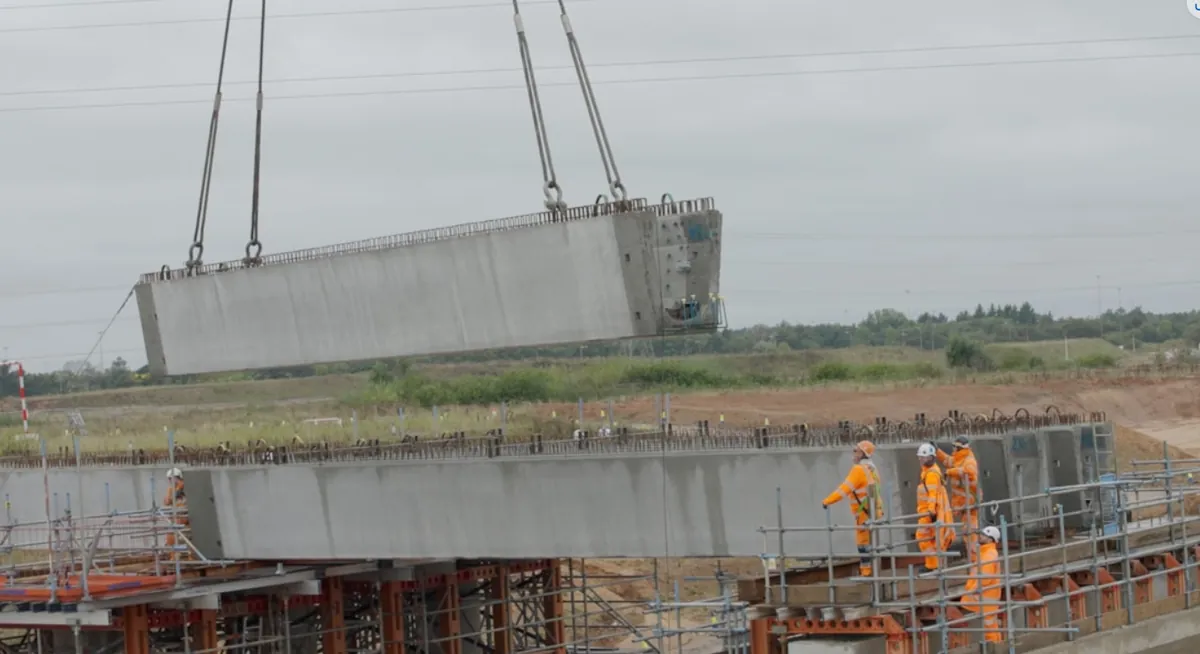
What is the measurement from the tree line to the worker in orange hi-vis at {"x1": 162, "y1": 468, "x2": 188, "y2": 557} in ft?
9.48

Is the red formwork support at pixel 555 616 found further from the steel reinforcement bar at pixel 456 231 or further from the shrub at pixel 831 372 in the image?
the shrub at pixel 831 372

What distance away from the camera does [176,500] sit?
94.7ft

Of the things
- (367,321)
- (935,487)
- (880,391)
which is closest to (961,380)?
(880,391)

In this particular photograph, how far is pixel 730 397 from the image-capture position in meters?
53.1

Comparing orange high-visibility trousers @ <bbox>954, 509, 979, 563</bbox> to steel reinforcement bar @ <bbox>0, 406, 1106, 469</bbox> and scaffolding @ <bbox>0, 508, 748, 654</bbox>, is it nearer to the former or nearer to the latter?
steel reinforcement bar @ <bbox>0, 406, 1106, 469</bbox>

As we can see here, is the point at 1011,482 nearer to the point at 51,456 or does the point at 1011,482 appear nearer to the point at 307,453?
the point at 307,453

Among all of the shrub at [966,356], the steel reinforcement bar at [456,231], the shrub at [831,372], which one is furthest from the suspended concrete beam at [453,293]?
the shrub at [966,356]

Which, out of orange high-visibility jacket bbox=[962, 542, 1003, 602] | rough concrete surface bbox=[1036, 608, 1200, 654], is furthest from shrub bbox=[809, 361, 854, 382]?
orange high-visibility jacket bbox=[962, 542, 1003, 602]

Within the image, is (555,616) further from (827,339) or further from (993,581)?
(827,339)

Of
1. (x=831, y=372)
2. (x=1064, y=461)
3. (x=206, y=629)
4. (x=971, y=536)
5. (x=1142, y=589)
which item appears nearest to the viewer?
(x=971, y=536)

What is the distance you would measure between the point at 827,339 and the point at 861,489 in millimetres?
49953

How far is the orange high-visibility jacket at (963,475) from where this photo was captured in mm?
19797

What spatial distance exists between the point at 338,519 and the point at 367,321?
11.3 feet

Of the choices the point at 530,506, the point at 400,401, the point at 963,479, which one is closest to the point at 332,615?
the point at 530,506
